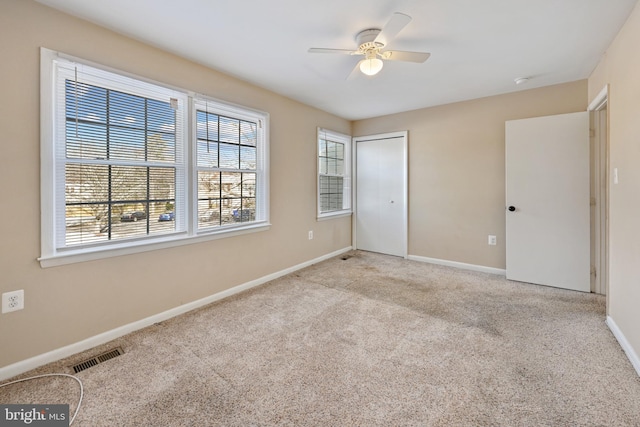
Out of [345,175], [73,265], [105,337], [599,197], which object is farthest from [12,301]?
[599,197]

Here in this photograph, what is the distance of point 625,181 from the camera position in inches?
78.7

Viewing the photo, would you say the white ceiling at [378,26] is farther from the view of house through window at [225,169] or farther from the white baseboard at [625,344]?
the white baseboard at [625,344]

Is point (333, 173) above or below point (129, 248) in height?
above

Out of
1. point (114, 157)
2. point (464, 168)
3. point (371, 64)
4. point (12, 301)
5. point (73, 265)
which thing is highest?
point (371, 64)

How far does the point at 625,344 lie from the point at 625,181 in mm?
1138

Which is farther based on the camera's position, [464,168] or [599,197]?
[464,168]

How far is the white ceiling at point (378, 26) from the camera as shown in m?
1.89

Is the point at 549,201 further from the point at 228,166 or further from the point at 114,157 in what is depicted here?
the point at 114,157

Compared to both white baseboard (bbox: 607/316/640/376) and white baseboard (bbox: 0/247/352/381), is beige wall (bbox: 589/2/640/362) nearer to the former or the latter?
white baseboard (bbox: 607/316/640/376)

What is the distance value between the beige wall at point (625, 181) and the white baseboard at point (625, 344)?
0.03m

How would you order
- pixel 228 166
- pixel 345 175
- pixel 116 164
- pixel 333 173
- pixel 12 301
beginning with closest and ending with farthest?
pixel 12 301 → pixel 116 164 → pixel 228 166 → pixel 333 173 → pixel 345 175

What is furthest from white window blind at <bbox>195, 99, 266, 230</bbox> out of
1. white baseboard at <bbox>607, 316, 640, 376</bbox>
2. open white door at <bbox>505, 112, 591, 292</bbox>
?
white baseboard at <bbox>607, 316, 640, 376</bbox>

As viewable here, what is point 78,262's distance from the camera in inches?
80.4

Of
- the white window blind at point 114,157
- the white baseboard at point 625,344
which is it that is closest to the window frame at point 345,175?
the white window blind at point 114,157
